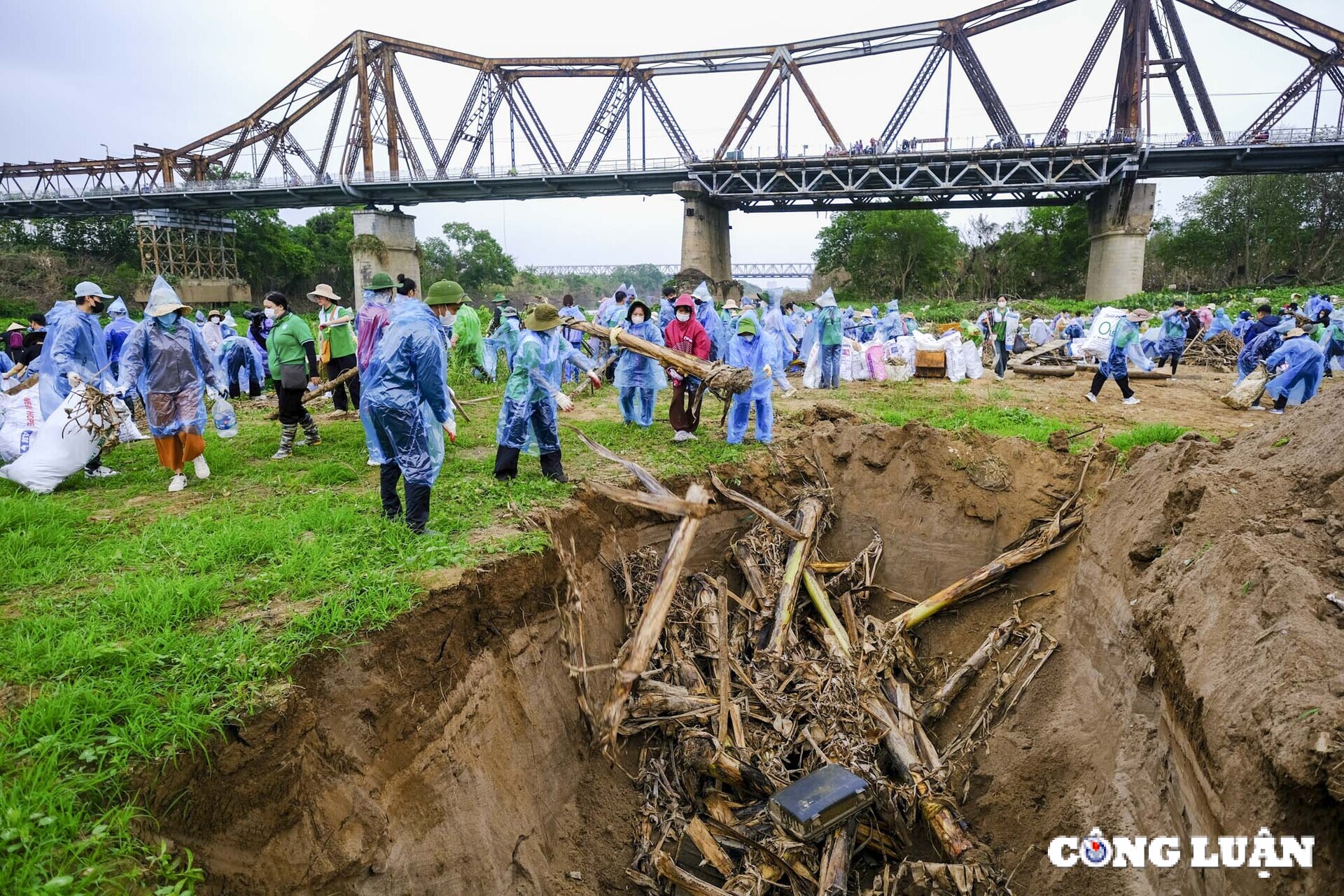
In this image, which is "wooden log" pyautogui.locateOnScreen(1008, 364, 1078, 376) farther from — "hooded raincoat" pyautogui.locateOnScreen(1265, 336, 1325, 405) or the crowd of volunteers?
"hooded raincoat" pyautogui.locateOnScreen(1265, 336, 1325, 405)

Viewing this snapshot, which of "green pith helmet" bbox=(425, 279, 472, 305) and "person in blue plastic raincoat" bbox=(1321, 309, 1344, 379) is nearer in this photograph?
"green pith helmet" bbox=(425, 279, 472, 305)

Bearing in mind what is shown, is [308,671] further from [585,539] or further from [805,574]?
[805,574]

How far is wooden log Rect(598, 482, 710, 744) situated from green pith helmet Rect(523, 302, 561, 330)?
2001 millimetres

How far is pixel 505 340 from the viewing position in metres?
7.54

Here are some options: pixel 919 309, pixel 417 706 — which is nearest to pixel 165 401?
pixel 417 706

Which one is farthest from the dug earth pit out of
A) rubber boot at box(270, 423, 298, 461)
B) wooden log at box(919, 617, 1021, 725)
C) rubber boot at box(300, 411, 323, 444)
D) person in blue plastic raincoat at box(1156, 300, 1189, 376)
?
person in blue plastic raincoat at box(1156, 300, 1189, 376)

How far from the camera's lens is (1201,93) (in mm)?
34469

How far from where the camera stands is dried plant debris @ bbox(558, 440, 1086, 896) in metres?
4.50

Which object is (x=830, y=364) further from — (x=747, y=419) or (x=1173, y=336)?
(x=1173, y=336)

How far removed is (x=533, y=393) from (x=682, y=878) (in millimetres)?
4013

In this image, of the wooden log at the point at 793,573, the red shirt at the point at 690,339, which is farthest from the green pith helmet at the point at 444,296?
the wooden log at the point at 793,573

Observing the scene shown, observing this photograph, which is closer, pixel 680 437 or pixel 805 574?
pixel 805 574

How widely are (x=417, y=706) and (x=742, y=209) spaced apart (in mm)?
36382

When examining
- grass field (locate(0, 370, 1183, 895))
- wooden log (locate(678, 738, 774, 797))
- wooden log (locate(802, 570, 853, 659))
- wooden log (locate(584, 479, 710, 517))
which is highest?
wooden log (locate(584, 479, 710, 517))
